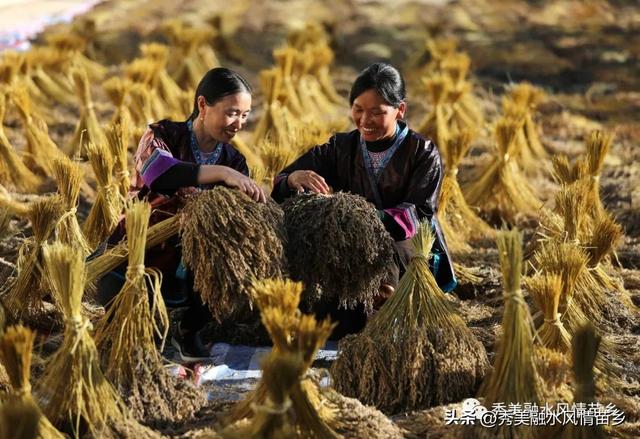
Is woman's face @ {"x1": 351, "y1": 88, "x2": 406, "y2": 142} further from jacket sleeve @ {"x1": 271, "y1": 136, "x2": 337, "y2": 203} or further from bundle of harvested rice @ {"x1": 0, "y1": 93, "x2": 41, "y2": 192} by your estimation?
bundle of harvested rice @ {"x1": 0, "y1": 93, "x2": 41, "y2": 192}

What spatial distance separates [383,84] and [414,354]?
3.39ft

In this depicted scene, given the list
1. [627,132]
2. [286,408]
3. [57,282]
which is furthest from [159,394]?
[627,132]

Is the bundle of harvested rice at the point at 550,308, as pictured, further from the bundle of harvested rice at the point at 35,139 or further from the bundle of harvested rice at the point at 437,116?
the bundle of harvested rice at the point at 35,139

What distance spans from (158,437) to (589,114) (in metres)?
6.47

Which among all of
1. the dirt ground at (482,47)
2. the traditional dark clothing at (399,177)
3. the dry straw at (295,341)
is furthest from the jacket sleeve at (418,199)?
the dirt ground at (482,47)

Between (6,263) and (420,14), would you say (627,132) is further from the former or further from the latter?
(6,263)

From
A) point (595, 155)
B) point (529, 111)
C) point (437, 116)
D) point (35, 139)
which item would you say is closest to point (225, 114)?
point (595, 155)

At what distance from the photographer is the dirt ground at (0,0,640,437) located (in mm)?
7965

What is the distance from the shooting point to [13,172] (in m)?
6.18

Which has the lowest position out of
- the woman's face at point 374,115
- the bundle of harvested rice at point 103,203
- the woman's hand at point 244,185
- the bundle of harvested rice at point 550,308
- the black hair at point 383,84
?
the bundle of harvested rice at point 550,308

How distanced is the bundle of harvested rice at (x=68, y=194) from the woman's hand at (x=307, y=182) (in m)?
0.82

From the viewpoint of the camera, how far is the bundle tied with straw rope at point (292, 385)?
107 inches

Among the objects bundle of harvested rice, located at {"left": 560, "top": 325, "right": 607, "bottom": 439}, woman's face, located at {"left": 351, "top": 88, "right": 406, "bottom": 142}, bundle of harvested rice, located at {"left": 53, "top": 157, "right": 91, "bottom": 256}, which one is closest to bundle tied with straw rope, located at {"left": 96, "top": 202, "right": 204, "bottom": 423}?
bundle of harvested rice, located at {"left": 53, "top": 157, "right": 91, "bottom": 256}

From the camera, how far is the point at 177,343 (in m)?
3.91
